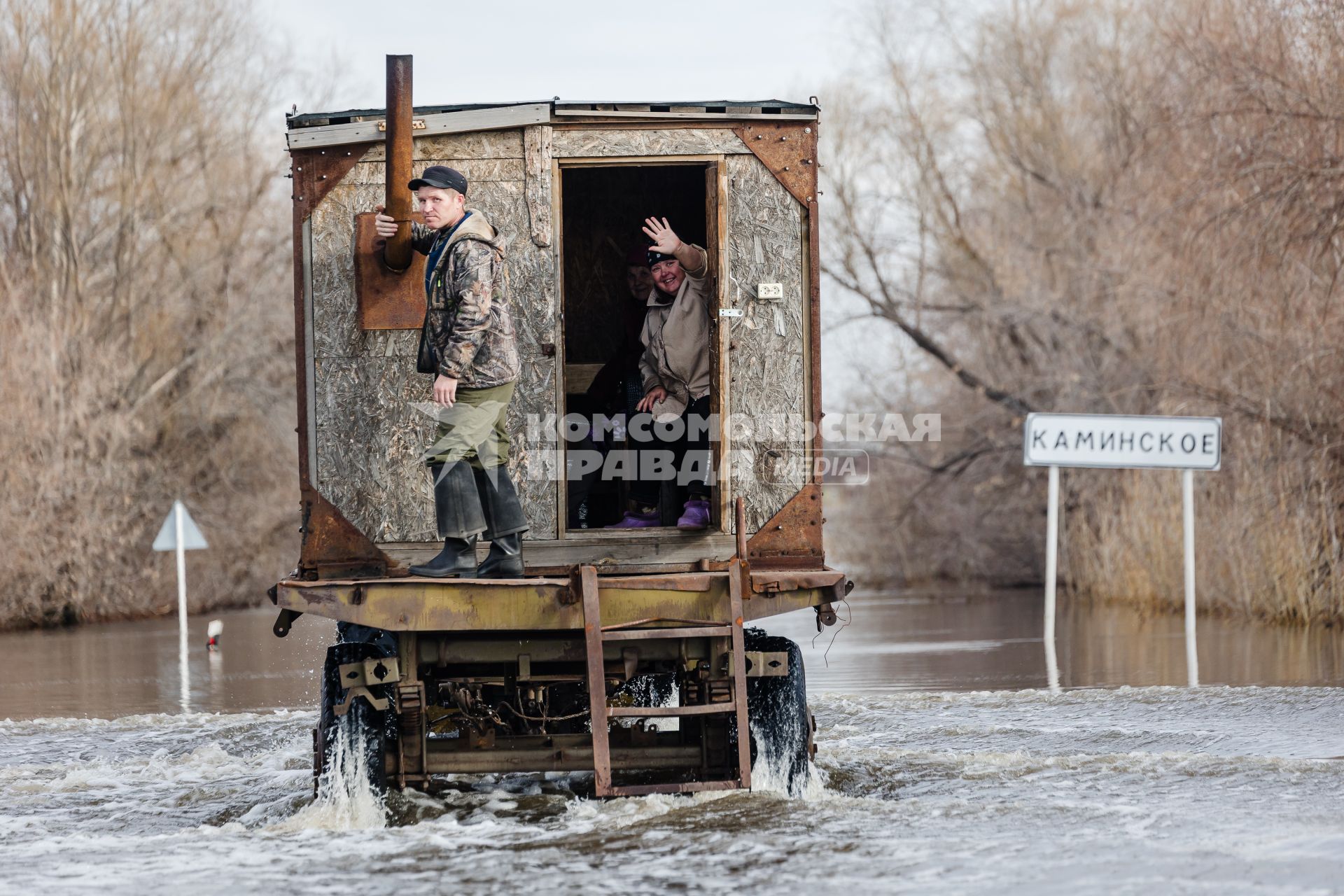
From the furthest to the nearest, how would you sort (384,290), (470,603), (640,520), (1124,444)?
(1124,444) < (640,520) < (384,290) < (470,603)

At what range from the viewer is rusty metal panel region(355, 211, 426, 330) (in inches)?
324

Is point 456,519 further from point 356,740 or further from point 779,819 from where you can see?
point 779,819

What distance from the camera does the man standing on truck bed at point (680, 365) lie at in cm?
860

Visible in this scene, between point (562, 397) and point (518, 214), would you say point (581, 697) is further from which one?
point (518, 214)

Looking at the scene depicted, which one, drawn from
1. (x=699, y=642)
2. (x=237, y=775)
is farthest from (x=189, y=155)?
(x=699, y=642)

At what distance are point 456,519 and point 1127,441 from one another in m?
9.79

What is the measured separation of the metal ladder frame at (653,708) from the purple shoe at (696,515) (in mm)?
1022

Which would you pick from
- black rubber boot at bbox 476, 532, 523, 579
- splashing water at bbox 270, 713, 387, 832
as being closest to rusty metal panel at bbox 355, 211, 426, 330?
black rubber boot at bbox 476, 532, 523, 579

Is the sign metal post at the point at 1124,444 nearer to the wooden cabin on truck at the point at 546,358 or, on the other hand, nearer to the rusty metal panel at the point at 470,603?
the wooden cabin on truck at the point at 546,358

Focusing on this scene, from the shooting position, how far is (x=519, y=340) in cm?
838

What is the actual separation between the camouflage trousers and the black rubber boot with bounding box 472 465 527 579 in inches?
3.0

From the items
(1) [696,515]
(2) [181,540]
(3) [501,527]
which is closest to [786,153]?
(1) [696,515]

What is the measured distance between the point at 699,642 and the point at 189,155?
23.1 metres

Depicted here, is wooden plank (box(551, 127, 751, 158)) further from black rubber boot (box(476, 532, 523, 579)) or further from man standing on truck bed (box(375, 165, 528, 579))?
black rubber boot (box(476, 532, 523, 579))
